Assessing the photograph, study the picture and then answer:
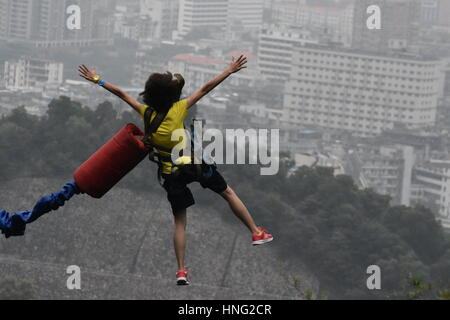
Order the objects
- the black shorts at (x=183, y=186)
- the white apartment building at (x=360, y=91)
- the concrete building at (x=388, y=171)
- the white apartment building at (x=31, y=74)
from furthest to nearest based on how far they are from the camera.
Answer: the white apartment building at (x=360, y=91) → the white apartment building at (x=31, y=74) → the concrete building at (x=388, y=171) → the black shorts at (x=183, y=186)

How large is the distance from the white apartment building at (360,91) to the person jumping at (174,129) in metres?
80.6

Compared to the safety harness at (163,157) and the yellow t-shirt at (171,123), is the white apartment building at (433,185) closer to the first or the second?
the safety harness at (163,157)

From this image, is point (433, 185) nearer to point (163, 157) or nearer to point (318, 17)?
point (318, 17)

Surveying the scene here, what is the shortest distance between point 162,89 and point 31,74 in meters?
73.9

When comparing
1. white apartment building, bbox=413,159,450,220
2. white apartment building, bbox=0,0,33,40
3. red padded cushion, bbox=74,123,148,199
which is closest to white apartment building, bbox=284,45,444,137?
white apartment building, bbox=0,0,33,40

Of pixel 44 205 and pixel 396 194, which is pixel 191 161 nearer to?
pixel 44 205

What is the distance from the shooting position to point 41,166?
1475 inches

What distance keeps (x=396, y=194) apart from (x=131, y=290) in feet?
117

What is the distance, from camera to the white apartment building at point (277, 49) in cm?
9575

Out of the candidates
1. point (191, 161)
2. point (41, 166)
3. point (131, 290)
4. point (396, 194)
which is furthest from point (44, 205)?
point (396, 194)

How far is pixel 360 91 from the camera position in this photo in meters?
90.6

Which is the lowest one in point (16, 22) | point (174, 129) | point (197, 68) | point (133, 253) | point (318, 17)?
point (133, 253)

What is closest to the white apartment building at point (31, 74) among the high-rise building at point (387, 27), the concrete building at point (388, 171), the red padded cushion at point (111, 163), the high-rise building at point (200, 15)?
the concrete building at point (388, 171)

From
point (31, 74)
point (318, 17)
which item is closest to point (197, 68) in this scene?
point (31, 74)
